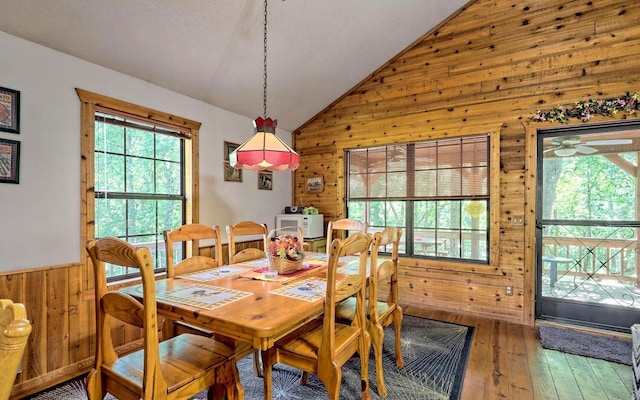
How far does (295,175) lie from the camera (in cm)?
507

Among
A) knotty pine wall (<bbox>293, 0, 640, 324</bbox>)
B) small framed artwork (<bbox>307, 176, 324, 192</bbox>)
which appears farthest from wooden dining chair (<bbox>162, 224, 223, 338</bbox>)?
knotty pine wall (<bbox>293, 0, 640, 324</bbox>)

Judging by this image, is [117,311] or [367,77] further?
[367,77]

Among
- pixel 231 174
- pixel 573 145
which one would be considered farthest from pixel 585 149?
pixel 231 174

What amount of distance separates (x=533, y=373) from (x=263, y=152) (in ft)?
8.65

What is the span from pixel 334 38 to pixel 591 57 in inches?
104

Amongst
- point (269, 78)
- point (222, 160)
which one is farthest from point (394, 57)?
point (222, 160)

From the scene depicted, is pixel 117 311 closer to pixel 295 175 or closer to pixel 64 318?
pixel 64 318

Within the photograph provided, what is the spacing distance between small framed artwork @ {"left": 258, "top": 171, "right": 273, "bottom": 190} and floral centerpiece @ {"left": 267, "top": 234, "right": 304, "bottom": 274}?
7.58 ft

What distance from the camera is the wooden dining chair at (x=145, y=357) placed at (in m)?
1.24

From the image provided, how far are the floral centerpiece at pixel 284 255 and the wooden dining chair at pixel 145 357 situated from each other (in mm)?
603

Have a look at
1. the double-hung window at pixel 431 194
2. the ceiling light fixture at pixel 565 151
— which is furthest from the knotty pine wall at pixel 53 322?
the ceiling light fixture at pixel 565 151

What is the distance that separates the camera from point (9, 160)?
7.17ft

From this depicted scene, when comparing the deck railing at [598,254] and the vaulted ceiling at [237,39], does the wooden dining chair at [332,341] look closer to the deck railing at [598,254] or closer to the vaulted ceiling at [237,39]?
the vaulted ceiling at [237,39]

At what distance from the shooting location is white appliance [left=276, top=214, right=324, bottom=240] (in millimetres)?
4398
